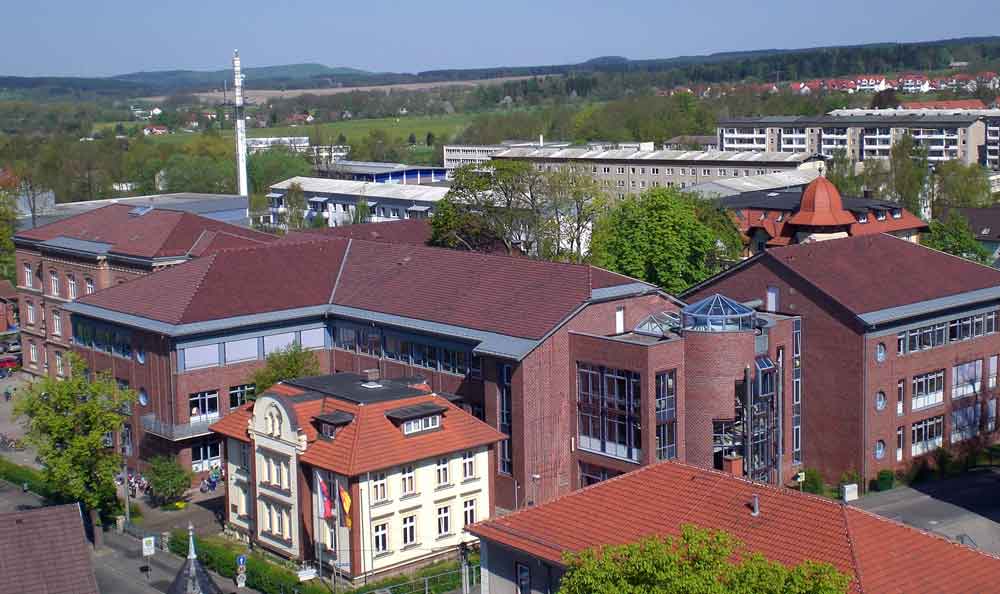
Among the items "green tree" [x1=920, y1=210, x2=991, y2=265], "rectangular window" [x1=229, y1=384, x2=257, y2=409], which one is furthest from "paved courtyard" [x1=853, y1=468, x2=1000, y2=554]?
"green tree" [x1=920, y1=210, x2=991, y2=265]

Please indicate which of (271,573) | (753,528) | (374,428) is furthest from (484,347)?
(753,528)

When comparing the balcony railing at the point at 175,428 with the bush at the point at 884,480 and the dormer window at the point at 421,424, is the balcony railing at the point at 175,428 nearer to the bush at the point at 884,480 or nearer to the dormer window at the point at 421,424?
the dormer window at the point at 421,424

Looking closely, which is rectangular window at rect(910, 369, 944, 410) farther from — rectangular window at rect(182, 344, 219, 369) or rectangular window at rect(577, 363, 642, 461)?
rectangular window at rect(182, 344, 219, 369)

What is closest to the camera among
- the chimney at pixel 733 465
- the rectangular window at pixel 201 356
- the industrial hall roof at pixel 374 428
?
the industrial hall roof at pixel 374 428

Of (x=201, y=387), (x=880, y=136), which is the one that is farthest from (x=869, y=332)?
(x=880, y=136)

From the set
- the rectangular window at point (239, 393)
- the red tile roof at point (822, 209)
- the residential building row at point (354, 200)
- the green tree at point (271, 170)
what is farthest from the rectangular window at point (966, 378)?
the green tree at point (271, 170)

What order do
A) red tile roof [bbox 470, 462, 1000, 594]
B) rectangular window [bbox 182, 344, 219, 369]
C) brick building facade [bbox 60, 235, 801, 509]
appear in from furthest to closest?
rectangular window [bbox 182, 344, 219, 369]
brick building facade [bbox 60, 235, 801, 509]
red tile roof [bbox 470, 462, 1000, 594]
